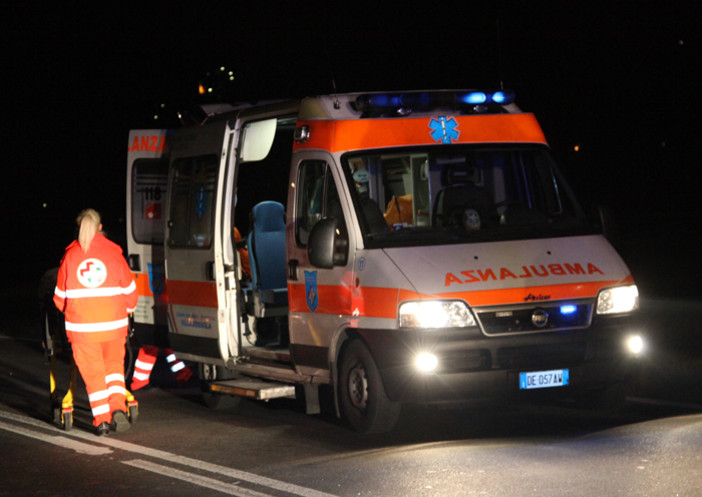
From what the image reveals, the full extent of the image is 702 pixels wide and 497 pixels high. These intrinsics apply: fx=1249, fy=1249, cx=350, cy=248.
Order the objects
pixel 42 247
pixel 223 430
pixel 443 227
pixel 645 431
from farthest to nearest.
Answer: pixel 42 247 < pixel 223 430 < pixel 443 227 < pixel 645 431

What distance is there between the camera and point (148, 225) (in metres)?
12.0

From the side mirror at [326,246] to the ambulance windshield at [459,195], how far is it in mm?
218

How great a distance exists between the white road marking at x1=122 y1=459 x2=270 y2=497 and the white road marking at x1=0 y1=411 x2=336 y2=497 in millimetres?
131

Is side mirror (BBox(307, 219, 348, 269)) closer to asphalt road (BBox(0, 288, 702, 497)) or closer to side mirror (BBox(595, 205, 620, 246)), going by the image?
asphalt road (BBox(0, 288, 702, 497))

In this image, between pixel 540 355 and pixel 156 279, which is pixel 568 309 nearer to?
pixel 540 355

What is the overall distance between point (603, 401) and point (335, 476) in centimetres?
253

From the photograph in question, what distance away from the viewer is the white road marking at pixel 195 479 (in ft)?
22.9

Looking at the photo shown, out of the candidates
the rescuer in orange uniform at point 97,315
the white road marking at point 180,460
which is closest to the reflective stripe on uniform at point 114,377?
the rescuer in orange uniform at point 97,315

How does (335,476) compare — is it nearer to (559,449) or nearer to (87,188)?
(559,449)

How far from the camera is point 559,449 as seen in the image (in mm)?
7695

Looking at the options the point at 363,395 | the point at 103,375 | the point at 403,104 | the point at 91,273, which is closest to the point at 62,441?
the point at 103,375

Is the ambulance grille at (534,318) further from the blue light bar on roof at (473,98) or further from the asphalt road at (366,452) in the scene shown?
the blue light bar on roof at (473,98)

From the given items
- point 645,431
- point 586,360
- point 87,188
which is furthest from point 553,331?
point 87,188

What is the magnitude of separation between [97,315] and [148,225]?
9.50ft
